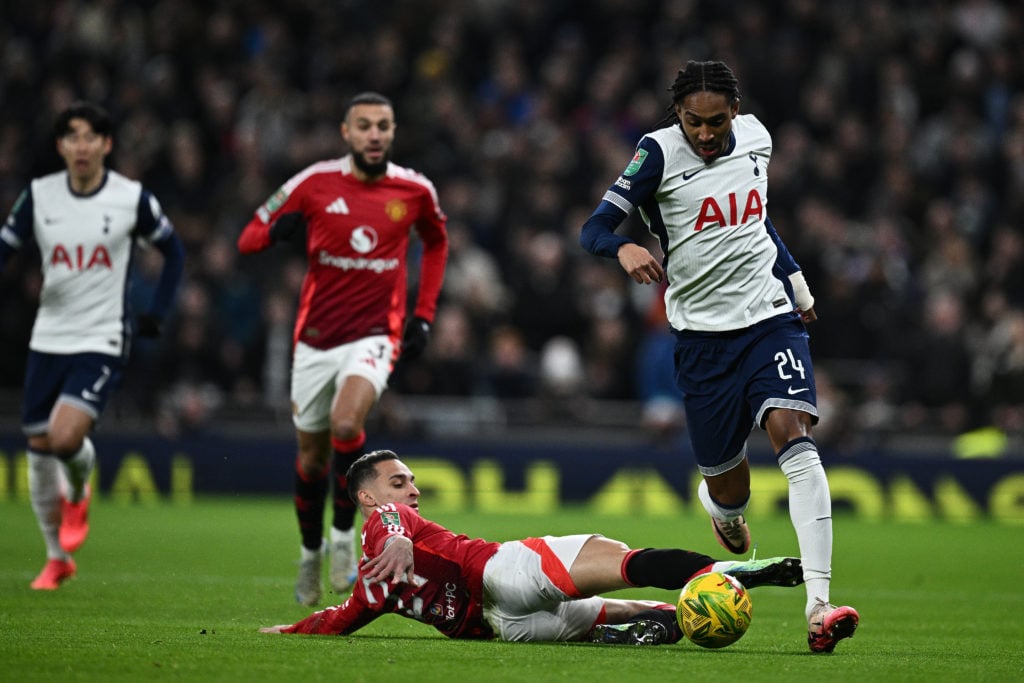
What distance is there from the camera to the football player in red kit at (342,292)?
9.52 meters

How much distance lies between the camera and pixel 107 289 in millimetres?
10148

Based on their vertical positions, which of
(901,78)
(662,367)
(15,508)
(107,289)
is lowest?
(15,508)

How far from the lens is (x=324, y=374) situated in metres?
9.61

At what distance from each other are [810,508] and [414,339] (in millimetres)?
3529

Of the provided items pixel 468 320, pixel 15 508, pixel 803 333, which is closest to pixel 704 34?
pixel 468 320

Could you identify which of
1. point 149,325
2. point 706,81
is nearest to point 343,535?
point 149,325

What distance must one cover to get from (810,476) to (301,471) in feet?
12.4

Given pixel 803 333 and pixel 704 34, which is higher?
pixel 704 34

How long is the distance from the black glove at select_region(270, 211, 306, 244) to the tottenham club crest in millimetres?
363

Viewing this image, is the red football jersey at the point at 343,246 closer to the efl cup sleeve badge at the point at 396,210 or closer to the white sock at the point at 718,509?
the efl cup sleeve badge at the point at 396,210

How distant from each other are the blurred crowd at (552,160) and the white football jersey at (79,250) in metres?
7.36

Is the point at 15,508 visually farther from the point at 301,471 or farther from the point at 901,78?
the point at 901,78

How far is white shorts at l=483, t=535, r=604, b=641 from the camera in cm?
680

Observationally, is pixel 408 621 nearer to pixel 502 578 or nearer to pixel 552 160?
pixel 502 578
